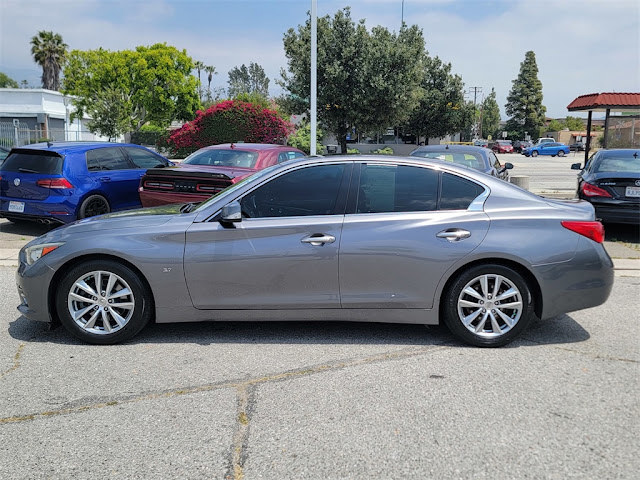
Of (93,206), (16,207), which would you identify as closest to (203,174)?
(93,206)

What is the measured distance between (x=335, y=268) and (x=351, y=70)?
21.4 m

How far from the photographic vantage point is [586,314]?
5.63 m

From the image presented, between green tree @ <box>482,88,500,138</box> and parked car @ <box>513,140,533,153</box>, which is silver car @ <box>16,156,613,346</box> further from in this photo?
green tree @ <box>482,88,500,138</box>

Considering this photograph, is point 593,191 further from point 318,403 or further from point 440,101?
point 440,101

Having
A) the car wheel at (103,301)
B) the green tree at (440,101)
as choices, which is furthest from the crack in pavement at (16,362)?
the green tree at (440,101)

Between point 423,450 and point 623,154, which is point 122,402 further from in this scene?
point 623,154

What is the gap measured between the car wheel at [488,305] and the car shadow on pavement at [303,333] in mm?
194

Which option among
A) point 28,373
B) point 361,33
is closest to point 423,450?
point 28,373

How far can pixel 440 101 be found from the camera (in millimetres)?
40531

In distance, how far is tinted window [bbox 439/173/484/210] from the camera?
184 inches

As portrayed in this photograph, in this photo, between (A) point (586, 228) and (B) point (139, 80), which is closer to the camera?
(A) point (586, 228)

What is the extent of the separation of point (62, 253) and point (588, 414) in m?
4.00

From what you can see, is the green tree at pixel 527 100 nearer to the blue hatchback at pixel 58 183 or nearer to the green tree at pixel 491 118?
the green tree at pixel 491 118

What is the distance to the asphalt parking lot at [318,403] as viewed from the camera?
9.67 feet
